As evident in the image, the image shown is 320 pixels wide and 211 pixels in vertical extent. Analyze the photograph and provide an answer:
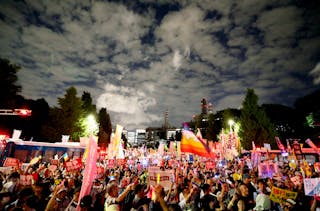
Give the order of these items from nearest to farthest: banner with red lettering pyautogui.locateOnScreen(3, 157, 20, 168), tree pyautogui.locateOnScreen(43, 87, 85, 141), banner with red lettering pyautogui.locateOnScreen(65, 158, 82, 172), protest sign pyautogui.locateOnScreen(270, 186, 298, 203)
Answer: protest sign pyautogui.locateOnScreen(270, 186, 298, 203) → banner with red lettering pyautogui.locateOnScreen(3, 157, 20, 168) → banner with red lettering pyautogui.locateOnScreen(65, 158, 82, 172) → tree pyautogui.locateOnScreen(43, 87, 85, 141)

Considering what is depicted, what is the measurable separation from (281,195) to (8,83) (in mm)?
29514

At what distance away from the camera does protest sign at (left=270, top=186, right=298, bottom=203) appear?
211 inches

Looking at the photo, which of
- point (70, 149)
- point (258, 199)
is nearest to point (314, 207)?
point (258, 199)

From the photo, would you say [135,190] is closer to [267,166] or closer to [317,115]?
[267,166]

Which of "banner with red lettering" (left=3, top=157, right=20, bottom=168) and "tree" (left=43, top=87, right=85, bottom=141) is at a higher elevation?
"tree" (left=43, top=87, right=85, bottom=141)

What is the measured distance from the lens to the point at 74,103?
35.0 m

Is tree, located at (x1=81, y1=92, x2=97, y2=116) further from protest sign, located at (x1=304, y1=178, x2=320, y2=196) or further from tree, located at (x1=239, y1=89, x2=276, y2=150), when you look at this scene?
protest sign, located at (x1=304, y1=178, x2=320, y2=196)

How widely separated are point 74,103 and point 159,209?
1329 inches

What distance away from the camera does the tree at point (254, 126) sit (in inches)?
1513

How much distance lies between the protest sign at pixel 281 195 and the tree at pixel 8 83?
28636mm

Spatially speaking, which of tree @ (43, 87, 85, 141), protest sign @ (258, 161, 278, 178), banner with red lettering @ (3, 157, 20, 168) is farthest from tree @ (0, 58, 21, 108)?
protest sign @ (258, 161, 278, 178)

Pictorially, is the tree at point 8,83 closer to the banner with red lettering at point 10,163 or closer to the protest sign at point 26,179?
the banner with red lettering at point 10,163

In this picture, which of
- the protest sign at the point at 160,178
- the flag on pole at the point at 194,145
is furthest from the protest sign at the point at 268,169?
the protest sign at the point at 160,178

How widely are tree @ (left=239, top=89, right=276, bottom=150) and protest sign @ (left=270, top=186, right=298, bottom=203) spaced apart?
3667cm
